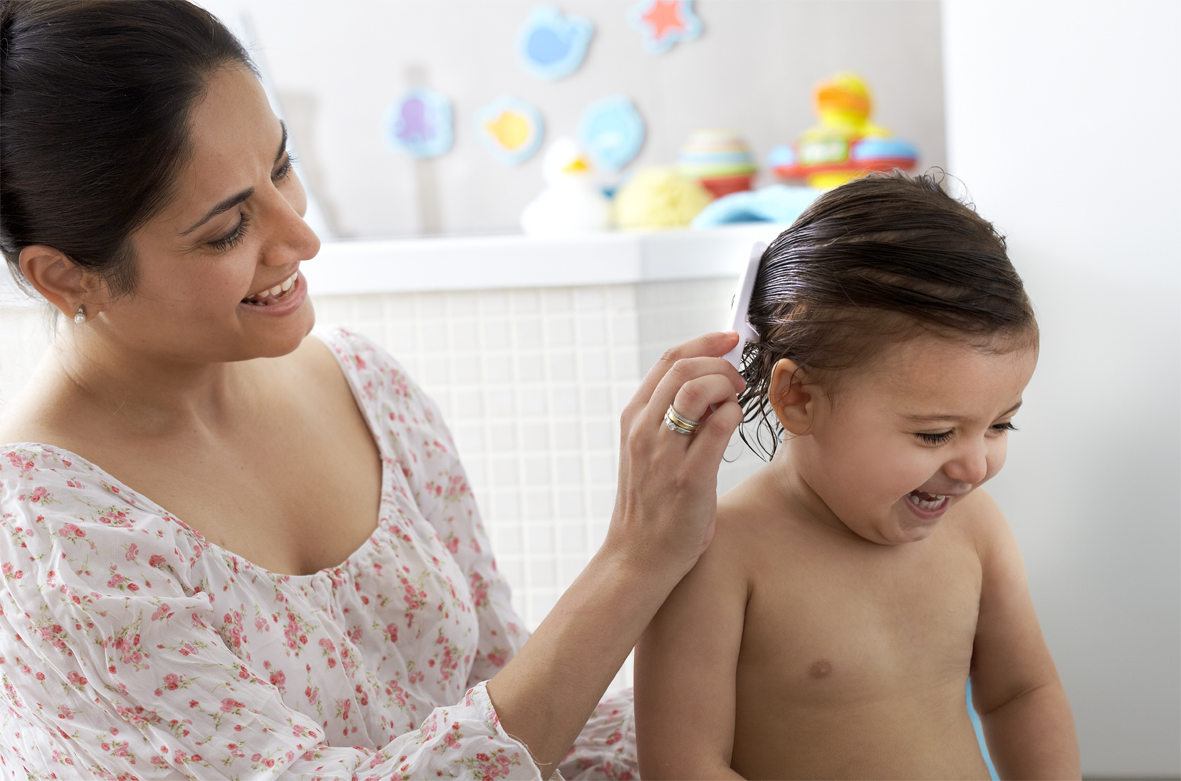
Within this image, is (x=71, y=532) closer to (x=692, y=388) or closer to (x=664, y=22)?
(x=692, y=388)

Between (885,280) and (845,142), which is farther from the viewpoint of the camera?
(845,142)

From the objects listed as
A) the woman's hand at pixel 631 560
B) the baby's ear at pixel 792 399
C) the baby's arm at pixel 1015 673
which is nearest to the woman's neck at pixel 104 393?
the woman's hand at pixel 631 560

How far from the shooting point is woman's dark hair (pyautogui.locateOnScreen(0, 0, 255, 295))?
74 cm

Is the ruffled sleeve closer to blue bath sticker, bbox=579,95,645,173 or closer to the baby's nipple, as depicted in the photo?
the baby's nipple

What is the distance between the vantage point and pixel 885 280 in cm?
75

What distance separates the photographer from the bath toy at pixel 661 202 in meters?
1.84

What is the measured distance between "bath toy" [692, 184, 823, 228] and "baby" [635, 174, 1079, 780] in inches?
32.2

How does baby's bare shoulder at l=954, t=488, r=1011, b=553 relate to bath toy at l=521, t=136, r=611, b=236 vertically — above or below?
below

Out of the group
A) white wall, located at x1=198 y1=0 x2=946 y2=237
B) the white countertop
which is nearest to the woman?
the white countertop

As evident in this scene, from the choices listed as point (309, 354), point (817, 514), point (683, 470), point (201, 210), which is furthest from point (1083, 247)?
point (201, 210)

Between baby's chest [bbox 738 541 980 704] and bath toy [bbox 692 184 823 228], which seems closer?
baby's chest [bbox 738 541 980 704]

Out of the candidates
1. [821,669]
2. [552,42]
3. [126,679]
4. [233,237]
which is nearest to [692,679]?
[821,669]

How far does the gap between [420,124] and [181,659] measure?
1.67 meters

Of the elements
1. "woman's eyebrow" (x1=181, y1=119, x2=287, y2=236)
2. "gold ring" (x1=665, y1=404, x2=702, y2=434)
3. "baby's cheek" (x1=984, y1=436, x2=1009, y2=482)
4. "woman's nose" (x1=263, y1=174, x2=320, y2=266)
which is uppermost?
"woman's eyebrow" (x1=181, y1=119, x2=287, y2=236)
